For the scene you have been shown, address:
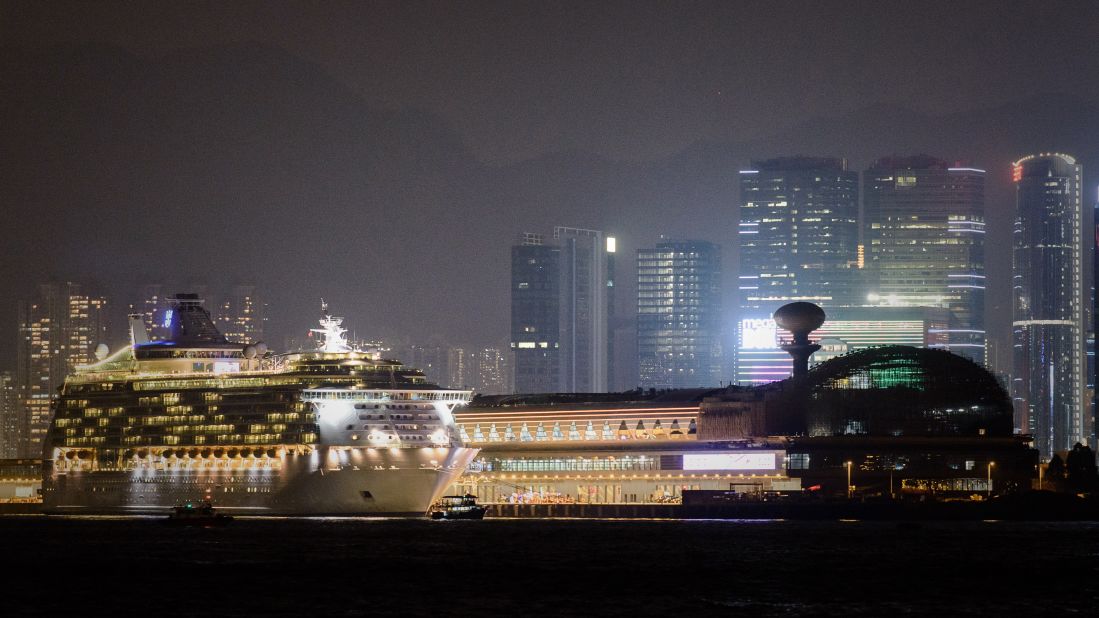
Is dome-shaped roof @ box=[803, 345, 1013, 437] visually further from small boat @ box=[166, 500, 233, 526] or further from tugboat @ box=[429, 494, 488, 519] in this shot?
small boat @ box=[166, 500, 233, 526]

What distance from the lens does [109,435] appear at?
560ft

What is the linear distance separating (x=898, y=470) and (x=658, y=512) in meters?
22.6

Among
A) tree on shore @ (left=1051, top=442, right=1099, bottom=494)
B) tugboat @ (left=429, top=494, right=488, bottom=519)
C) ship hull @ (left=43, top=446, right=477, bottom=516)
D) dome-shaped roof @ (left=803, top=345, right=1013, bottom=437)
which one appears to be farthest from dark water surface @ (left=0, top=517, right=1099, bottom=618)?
tree on shore @ (left=1051, top=442, right=1099, bottom=494)

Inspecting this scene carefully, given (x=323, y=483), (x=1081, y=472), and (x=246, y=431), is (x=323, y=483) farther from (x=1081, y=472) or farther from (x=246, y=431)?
(x=1081, y=472)

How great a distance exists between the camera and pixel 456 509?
16462cm

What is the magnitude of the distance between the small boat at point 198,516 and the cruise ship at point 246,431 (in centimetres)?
547

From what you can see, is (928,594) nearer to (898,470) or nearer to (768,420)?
(898,470)

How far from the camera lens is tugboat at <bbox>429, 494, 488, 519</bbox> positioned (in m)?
163

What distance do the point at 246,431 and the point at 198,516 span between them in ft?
35.8

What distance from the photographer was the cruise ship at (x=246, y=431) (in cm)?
15612

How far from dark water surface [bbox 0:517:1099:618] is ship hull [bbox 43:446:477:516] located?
12.6 ft

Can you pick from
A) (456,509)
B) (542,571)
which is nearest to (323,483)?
(456,509)

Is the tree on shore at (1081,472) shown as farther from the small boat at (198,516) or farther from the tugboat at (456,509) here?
the small boat at (198,516)

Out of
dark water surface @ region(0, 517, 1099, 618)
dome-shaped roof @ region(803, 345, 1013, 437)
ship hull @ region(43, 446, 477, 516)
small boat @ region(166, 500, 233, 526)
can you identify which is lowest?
dark water surface @ region(0, 517, 1099, 618)
